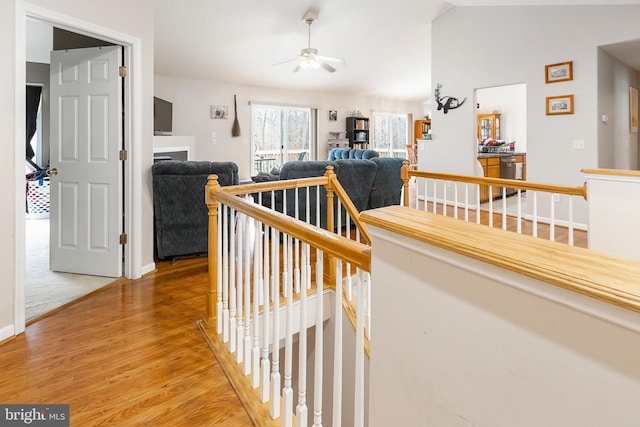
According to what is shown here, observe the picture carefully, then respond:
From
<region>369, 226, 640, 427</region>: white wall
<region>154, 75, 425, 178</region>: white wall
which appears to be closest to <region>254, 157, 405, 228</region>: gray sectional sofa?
<region>369, 226, 640, 427</region>: white wall

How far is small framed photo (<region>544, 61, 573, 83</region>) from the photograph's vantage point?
480cm

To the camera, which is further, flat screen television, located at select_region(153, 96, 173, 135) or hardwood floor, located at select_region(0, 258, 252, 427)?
flat screen television, located at select_region(153, 96, 173, 135)

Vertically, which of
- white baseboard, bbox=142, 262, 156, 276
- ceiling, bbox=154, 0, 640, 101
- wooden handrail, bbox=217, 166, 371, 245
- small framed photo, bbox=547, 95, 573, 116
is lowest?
white baseboard, bbox=142, 262, 156, 276

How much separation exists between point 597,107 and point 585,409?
5.17 m

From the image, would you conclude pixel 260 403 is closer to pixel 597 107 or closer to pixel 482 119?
pixel 597 107

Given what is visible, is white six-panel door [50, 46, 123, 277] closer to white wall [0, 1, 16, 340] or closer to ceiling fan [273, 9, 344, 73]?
white wall [0, 1, 16, 340]

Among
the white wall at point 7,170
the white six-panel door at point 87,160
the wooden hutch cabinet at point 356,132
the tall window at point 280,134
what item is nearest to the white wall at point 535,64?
the wooden hutch cabinet at point 356,132

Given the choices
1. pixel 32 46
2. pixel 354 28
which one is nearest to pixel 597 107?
pixel 354 28

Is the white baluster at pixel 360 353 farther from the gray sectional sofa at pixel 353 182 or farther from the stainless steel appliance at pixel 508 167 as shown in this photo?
the stainless steel appliance at pixel 508 167

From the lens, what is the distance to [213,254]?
8.07ft

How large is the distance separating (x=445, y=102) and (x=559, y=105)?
180 centimetres

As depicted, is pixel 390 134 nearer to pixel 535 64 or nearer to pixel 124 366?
pixel 535 64

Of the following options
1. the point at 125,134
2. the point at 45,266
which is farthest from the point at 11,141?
the point at 45,266

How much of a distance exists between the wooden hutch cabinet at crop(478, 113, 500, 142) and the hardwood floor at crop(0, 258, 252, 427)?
8794 millimetres
